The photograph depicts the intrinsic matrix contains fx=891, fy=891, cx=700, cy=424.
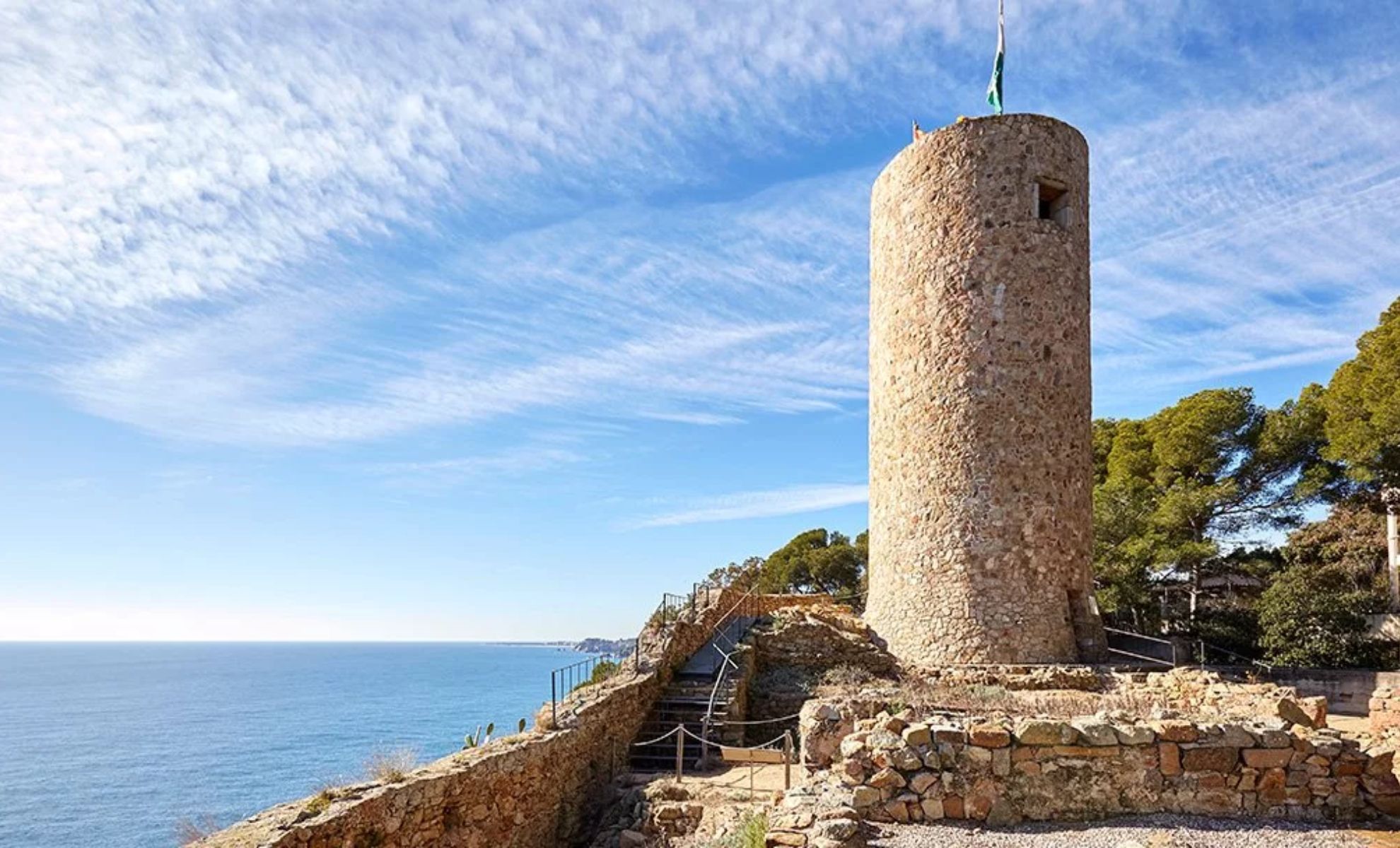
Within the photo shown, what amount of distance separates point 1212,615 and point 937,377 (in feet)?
29.2

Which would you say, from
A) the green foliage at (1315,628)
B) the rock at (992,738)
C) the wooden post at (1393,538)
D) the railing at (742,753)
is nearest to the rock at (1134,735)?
the rock at (992,738)

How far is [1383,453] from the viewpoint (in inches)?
736

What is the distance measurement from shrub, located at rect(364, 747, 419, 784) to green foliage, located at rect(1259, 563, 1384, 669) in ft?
51.3

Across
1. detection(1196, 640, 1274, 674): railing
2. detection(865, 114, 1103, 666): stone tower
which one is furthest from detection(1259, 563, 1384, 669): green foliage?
detection(865, 114, 1103, 666): stone tower

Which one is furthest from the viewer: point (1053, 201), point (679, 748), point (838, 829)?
point (1053, 201)

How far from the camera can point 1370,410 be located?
1925 cm

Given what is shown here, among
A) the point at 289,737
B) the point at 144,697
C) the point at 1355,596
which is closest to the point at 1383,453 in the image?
the point at 1355,596

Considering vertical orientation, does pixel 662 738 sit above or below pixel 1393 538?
below

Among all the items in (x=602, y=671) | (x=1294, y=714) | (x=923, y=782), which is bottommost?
(x=602, y=671)

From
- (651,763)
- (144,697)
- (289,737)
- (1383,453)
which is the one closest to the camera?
(651,763)

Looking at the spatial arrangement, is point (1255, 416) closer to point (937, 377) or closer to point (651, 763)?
point (937, 377)

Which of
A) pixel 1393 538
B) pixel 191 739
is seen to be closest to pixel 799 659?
pixel 1393 538

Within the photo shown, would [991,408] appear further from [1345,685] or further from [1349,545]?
[1349,545]

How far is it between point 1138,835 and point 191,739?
219 feet
